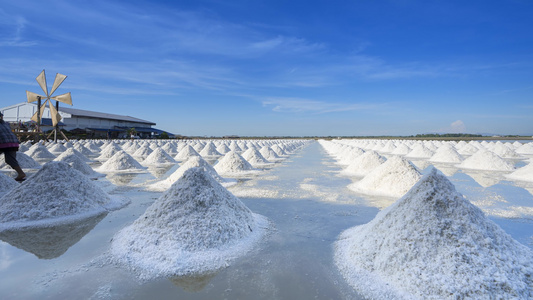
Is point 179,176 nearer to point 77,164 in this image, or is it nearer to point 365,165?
point 77,164

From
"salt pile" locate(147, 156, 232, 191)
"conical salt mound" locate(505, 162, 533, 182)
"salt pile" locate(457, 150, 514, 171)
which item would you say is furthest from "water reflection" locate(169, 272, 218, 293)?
"salt pile" locate(457, 150, 514, 171)

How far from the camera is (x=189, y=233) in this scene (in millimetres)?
2898

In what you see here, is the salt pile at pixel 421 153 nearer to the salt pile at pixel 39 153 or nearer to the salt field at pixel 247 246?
the salt field at pixel 247 246

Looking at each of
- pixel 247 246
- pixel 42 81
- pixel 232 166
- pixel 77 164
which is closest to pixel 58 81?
pixel 42 81

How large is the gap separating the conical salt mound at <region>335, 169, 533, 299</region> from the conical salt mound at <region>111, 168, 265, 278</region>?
1129 mm

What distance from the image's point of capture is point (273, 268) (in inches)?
101

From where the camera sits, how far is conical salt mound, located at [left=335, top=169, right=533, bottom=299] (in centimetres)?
207

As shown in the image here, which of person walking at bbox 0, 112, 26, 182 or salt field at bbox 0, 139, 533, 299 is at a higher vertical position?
person walking at bbox 0, 112, 26, 182

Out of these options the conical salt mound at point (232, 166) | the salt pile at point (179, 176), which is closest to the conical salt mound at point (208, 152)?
the conical salt mound at point (232, 166)

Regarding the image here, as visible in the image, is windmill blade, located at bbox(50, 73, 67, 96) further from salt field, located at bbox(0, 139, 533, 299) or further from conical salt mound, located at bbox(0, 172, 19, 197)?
salt field, located at bbox(0, 139, 533, 299)

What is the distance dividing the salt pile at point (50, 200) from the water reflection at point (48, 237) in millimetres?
188

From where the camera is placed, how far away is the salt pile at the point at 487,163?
10.0m

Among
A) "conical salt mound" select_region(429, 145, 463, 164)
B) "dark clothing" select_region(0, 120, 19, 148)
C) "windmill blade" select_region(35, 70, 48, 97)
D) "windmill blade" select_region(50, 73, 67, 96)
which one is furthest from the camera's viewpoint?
"windmill blade" select_region(50, 73, 67, 96)

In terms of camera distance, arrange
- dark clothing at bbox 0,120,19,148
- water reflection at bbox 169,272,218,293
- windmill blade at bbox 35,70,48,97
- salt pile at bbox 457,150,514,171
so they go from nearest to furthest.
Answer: water reflection at bbox 169,272,218,293 → dark clothing at bbox 0,120,19,148 → salt pile at bbox 457,150,514,171 → windmill blade at bbox 35,70,48,97
